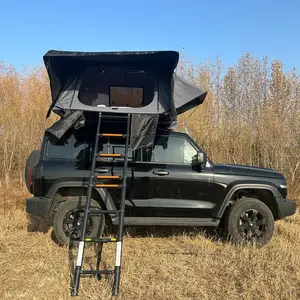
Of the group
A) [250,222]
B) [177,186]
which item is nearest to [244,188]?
[250,222]

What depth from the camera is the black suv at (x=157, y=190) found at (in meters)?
5.29

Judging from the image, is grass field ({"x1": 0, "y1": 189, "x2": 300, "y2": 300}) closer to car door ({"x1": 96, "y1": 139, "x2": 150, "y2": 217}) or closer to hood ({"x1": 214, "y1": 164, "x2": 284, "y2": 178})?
car door ({"x1": 96, "y1": 139, "x2": 150, "y2": 217})

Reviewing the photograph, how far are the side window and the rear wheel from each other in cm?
135

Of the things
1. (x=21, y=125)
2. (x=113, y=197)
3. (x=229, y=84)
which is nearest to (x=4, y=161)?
(x=21, y=125)

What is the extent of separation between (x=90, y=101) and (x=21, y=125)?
261 inches

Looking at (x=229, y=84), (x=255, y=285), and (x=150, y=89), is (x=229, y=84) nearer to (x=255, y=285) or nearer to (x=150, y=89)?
(x=150, y=89)

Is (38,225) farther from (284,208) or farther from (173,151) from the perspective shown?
(284,208)

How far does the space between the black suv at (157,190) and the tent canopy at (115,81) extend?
618 mm

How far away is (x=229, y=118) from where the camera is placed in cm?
1252

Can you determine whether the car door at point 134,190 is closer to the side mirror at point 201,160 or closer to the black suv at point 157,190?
the black suv at point 157,190

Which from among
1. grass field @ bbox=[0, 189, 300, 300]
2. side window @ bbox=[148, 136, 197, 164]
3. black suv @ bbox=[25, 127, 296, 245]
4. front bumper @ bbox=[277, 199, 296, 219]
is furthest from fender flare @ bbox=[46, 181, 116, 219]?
front bumper @ bbox=[277, 199, 296, 219]

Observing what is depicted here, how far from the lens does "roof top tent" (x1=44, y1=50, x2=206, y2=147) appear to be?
5047mm

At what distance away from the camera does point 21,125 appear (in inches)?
457

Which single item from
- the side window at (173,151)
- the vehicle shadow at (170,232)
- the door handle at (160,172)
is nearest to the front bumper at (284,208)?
the vehicle shadow at (170,232)
